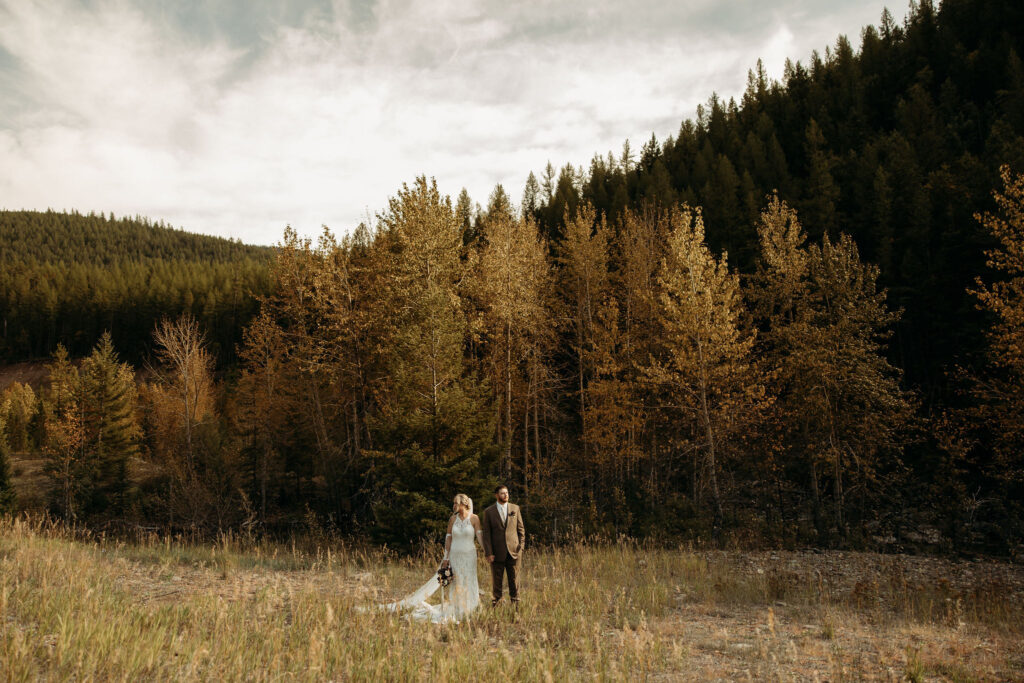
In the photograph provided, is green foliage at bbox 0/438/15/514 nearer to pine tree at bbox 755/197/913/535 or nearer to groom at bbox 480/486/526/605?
groom at bbox 480/486/526/605

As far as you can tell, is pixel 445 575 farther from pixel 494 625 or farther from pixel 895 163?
pixel 895 163

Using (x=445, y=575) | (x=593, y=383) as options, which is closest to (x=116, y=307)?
(x=593, y=383)

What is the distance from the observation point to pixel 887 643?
754 centimetres

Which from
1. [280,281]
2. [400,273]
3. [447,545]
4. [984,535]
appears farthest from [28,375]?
[984,535]

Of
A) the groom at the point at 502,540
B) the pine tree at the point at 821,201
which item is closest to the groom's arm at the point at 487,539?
the groom at the point at 502,540

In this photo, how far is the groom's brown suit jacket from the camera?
28.6ft

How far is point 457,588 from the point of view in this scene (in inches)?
321

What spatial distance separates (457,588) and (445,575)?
339 millimetres

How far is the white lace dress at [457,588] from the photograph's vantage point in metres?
7.90

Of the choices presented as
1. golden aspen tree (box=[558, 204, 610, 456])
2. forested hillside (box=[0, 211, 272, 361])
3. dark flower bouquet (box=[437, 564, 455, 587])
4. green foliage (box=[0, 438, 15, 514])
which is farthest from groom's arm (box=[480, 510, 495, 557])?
forested hillside (box=[0, 211, 272, 361])

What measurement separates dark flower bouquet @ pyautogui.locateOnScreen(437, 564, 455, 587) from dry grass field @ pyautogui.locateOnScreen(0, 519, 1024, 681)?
2.50ft

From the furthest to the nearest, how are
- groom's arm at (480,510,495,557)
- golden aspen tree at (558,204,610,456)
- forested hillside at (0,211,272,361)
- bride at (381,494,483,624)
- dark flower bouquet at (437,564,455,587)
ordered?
forested hillside at (0,211,272,361)
golden aspen tree at (558,204,610,456)
groom's arm at (480,510,495,557)
dark flower bouquet at (437,564,455,587)
bride at (381,494,483,624)

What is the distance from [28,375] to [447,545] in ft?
423

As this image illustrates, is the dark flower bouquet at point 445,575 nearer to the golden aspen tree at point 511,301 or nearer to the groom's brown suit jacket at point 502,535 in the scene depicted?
the groom's brown suit jacket at point 502,535
